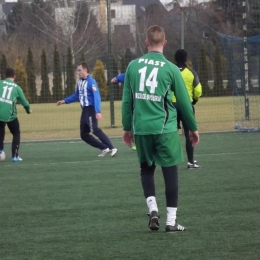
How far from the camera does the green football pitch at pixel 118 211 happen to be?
20.3 ft

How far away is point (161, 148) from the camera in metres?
6.92

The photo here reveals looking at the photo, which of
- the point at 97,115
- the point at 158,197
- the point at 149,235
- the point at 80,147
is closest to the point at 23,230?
the point at 149,235

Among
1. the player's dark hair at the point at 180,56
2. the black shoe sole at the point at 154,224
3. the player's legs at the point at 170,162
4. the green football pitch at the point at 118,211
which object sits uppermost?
the player's dark hair at the point at 180,56

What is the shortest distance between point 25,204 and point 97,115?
5478 millimetres

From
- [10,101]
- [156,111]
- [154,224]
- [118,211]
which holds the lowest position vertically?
[118,211]

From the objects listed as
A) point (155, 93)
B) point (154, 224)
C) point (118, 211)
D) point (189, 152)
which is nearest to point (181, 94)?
point (155, 93)

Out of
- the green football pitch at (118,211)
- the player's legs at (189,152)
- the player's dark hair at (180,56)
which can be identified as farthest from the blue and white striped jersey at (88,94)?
the player's dark hair at (180,56)

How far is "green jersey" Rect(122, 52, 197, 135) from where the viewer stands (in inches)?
268

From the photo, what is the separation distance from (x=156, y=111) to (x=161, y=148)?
0.33 metres

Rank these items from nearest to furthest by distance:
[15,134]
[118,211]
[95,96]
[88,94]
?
[118,211] < [95,96] < [88,94] < [15,134]

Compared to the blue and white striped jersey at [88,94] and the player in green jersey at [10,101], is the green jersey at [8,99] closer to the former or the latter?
the player in green jersey at [10,101]

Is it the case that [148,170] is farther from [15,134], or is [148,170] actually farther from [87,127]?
[15,134]

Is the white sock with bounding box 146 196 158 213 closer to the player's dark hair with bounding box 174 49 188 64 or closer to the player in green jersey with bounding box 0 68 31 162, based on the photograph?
the player's dark hair with bounding box 174 49 188 64

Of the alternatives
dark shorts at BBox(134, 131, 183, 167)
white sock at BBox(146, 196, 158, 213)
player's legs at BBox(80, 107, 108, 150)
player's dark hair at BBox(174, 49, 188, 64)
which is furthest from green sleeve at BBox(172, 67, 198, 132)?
player's legs at BBox(80, 107, 108, 150)
